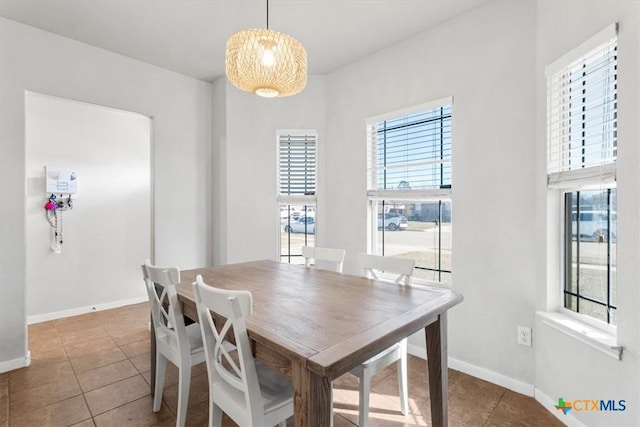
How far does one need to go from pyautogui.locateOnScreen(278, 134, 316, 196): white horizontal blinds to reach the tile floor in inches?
78.4

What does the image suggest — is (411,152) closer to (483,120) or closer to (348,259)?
(483,120)

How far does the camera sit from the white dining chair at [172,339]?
5.33 ft

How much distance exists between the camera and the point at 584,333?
64.5 inches

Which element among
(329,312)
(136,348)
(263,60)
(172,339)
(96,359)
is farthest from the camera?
(136,348)

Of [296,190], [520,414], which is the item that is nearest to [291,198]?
[296,190]

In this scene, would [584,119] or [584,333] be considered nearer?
[584,333]

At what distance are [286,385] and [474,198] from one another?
1860 mm

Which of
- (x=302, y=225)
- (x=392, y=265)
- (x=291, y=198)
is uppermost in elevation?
(x=291, y=198)

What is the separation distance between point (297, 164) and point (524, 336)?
2626mm

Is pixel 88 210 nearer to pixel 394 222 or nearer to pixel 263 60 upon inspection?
pixel 263 60

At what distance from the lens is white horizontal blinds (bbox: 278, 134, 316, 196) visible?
354 cm

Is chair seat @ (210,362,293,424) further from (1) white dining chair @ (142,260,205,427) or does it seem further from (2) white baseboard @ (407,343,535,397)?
(2) white baseboard @ (407,343,535,397)

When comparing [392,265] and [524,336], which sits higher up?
[392,265]

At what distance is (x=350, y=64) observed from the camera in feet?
10.5
